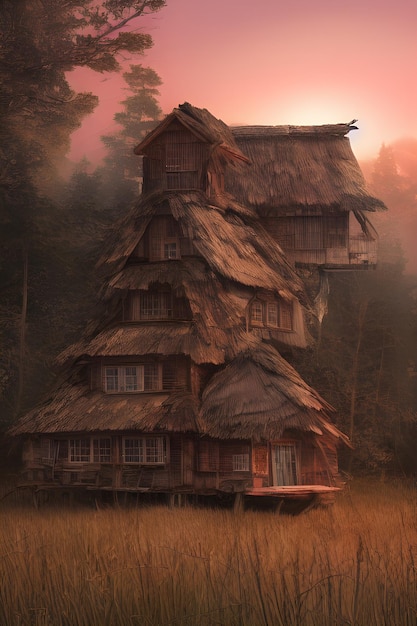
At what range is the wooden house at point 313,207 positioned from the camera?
143ft

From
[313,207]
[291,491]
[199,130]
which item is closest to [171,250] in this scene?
[199,130]

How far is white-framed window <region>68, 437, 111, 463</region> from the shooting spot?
36.6 meters

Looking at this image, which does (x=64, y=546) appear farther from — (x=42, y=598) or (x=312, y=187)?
(x=312, y=187)

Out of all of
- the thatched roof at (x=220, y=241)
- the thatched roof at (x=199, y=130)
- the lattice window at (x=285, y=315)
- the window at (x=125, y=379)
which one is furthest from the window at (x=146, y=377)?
the thatched roof at (x=199, y=130)

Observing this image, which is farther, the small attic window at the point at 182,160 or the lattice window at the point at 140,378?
the small attic window at the point at 182,160

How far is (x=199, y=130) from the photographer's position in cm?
4094

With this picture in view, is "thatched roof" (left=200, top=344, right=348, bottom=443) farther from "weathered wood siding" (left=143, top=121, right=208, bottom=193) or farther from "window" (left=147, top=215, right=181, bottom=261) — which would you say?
"weathered wood siding" (left=143, top=121, right=208, bottom=193)

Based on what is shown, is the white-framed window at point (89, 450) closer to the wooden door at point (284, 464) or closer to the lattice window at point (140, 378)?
the lattice window at point (140, 378)

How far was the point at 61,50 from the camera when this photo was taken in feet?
161

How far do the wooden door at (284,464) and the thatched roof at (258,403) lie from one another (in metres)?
0.73

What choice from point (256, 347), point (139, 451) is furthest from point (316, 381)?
point (139, 451)

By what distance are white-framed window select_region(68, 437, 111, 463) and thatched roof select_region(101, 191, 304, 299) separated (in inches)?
265

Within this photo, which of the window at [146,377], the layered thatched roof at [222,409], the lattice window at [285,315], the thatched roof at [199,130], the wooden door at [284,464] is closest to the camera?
the layered thatched roof at [222,409]

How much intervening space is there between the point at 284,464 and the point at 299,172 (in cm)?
1463
